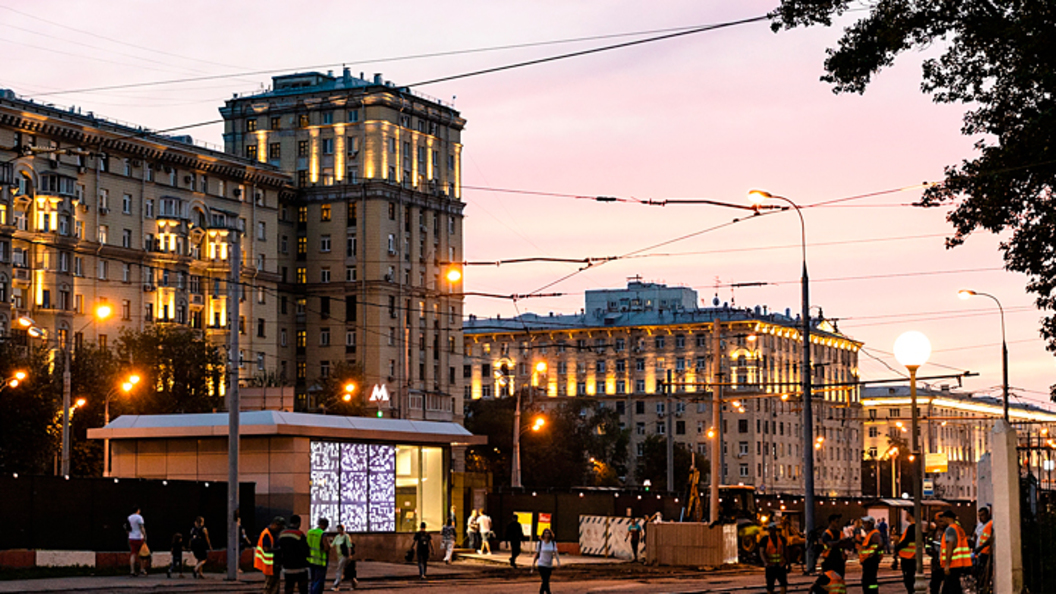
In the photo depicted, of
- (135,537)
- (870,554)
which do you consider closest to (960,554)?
(870,554)

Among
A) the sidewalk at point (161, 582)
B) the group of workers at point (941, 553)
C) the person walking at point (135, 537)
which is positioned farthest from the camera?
the person walking at point (135, 537)

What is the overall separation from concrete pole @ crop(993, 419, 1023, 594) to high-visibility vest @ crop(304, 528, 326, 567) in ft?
35.2

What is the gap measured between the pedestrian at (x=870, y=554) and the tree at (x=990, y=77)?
5.06 metres

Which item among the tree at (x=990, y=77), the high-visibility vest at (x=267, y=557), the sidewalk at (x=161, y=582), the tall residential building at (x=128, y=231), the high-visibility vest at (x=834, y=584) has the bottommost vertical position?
the sidewalk at (x=161, y=582)

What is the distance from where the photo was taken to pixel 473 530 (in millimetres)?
54500

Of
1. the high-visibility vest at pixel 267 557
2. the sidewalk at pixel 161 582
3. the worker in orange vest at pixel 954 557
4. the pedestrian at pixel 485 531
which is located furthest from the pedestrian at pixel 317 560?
the pedestrian at pixel 485 531

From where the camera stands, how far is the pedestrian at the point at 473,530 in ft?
178

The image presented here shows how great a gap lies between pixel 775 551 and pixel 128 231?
91069 millimetres

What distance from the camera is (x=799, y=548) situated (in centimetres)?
5178

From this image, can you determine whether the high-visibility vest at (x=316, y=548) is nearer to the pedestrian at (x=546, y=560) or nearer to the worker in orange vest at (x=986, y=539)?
the pedestrian at (x=546, y=560)

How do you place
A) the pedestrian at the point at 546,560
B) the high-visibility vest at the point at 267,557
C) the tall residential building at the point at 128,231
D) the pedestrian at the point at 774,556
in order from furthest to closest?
1. the tall residential building at the point at 128,231
2. the pedestrian at the point at 546,560
3. the pedestrian at the point at 774,556
4. the high-visibility vest at the point at 267,557

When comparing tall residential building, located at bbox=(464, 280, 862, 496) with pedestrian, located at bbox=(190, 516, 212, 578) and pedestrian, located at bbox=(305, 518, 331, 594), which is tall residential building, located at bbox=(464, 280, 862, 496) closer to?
pedestrian, located at bbox=(190, 516, 212, 578)

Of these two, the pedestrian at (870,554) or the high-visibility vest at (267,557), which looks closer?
the pedestrian at (870,554)

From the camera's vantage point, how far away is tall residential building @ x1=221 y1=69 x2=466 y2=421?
127 meters
